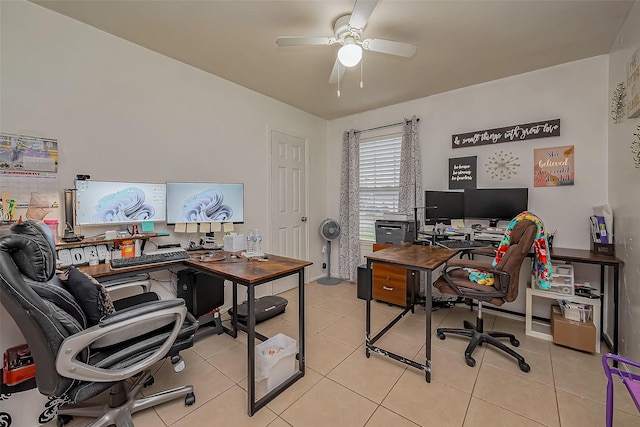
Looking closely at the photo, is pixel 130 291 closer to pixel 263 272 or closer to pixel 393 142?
pixel 263 272

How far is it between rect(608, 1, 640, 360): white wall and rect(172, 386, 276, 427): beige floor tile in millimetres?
2528

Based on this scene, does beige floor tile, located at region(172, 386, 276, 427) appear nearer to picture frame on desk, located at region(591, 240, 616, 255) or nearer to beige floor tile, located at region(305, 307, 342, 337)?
beige floor tile, located at region(305, 307, 342, 337)

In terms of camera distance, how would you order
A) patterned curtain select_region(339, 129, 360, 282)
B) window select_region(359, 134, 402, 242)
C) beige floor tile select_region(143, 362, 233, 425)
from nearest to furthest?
beige floor tile select_region(143, 362, 233, 425) < window select_region(359, 134, 402, 242) < patterned curtain select_region(339, 129, 360, 282)

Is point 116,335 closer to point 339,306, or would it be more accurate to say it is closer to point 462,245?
point 339,306

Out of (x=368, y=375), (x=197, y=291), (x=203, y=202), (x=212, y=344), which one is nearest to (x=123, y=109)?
(x=203, y=202)

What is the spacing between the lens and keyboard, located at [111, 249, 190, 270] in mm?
1860

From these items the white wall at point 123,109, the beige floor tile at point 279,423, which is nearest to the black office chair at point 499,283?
the beige floor tile at point 279,423

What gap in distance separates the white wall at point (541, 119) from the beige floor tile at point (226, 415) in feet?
9.46

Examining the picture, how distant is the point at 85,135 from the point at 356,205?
323cm

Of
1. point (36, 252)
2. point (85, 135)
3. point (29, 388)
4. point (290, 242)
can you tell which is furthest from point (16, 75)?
point (290, 242)

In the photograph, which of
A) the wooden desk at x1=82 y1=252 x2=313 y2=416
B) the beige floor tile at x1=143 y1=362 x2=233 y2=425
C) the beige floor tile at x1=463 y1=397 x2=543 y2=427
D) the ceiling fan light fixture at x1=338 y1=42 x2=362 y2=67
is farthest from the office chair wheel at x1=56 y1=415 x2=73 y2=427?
the ceiling fan light fixture at x1=338 y1=42 x2=362 y2=67

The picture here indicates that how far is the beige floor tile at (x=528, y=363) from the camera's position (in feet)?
6.35

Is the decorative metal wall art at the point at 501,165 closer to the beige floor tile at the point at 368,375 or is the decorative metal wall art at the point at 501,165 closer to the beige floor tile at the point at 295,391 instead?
the beige floor tile at the point at 368,375

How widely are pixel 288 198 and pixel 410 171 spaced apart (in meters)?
1.76
